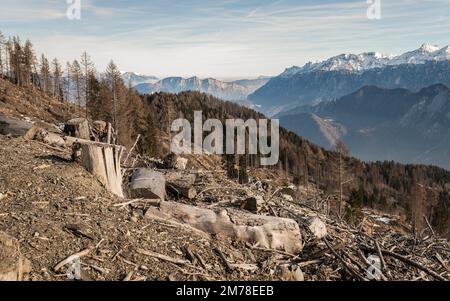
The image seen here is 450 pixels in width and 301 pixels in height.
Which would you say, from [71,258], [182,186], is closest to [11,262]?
[71,258]

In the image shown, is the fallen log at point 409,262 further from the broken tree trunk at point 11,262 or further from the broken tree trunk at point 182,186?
the broken tree trunk at point 11,262

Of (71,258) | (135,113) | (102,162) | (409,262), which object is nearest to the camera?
(71,258)

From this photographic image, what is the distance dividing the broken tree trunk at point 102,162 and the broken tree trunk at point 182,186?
6.47 ft

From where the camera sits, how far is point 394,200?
17425 centimetres

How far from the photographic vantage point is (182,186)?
13.3 meters

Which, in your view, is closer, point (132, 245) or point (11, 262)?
point (11, 262)

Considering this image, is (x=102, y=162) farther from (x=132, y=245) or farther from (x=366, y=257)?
(x=366, y=257)

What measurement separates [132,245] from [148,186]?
3233 mm

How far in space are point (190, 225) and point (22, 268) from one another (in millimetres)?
4319

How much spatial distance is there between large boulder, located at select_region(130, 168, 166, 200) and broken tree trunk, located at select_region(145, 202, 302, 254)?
115cm
